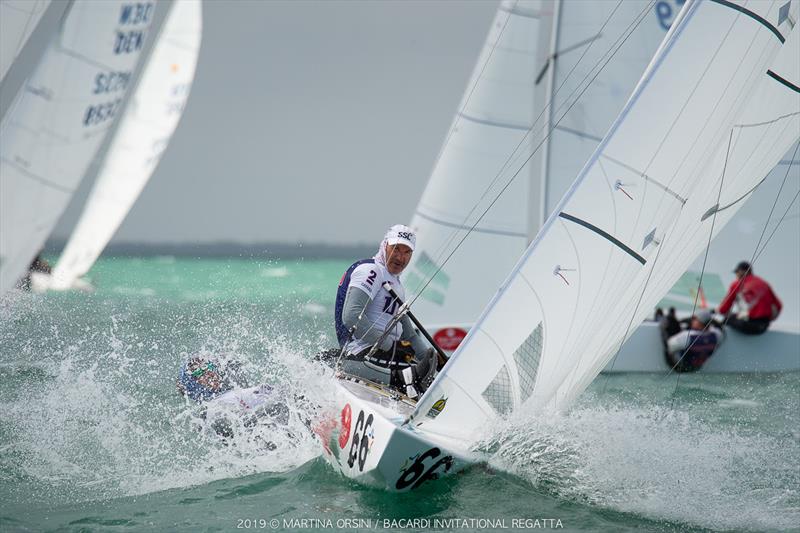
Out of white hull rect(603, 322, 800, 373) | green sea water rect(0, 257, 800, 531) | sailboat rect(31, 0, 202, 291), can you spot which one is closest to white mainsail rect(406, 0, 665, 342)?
white hull rect(603, 322, 800, 373)

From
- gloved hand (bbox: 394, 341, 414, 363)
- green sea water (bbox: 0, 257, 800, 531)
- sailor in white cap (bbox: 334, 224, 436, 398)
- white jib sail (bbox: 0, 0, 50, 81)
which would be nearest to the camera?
green sea water (bbox: 0, 257, 800, 531)

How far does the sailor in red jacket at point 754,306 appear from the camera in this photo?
359 inches

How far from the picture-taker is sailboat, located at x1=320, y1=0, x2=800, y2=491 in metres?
4.14

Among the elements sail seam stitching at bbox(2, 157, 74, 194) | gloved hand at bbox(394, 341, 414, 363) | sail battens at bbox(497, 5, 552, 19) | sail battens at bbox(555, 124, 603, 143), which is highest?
sail battens at bbox(497, 5, 552, 19)

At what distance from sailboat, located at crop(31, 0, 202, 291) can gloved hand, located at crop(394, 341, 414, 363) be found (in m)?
9.09

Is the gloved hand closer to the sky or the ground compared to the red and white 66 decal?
closer to the sky

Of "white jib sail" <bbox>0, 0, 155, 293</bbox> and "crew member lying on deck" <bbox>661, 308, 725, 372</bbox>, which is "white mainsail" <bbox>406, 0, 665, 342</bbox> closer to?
"crew member lying on deck" <bbox>661, 308, 725, 372</bbox>

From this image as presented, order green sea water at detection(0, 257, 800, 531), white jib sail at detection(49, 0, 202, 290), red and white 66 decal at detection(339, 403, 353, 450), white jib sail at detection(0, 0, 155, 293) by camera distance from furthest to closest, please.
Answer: white jib sail at detection(49, 0, 202, 290), white jib sail at detection(0, 0, 155, 293), red and white 66 decal at detection(339, 403, 353, 450), green sea water at detection(0, 257, 800, 531)

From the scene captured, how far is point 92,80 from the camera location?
8.26 meters

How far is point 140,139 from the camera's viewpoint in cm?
1366

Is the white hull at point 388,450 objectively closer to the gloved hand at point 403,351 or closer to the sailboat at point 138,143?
the gloved hand at point 403,351

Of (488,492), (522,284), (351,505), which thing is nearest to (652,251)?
(522,284)

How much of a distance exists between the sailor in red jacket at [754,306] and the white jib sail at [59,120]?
20.0 feet

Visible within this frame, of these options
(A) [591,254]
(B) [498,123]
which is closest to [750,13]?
(A) [591,254]
